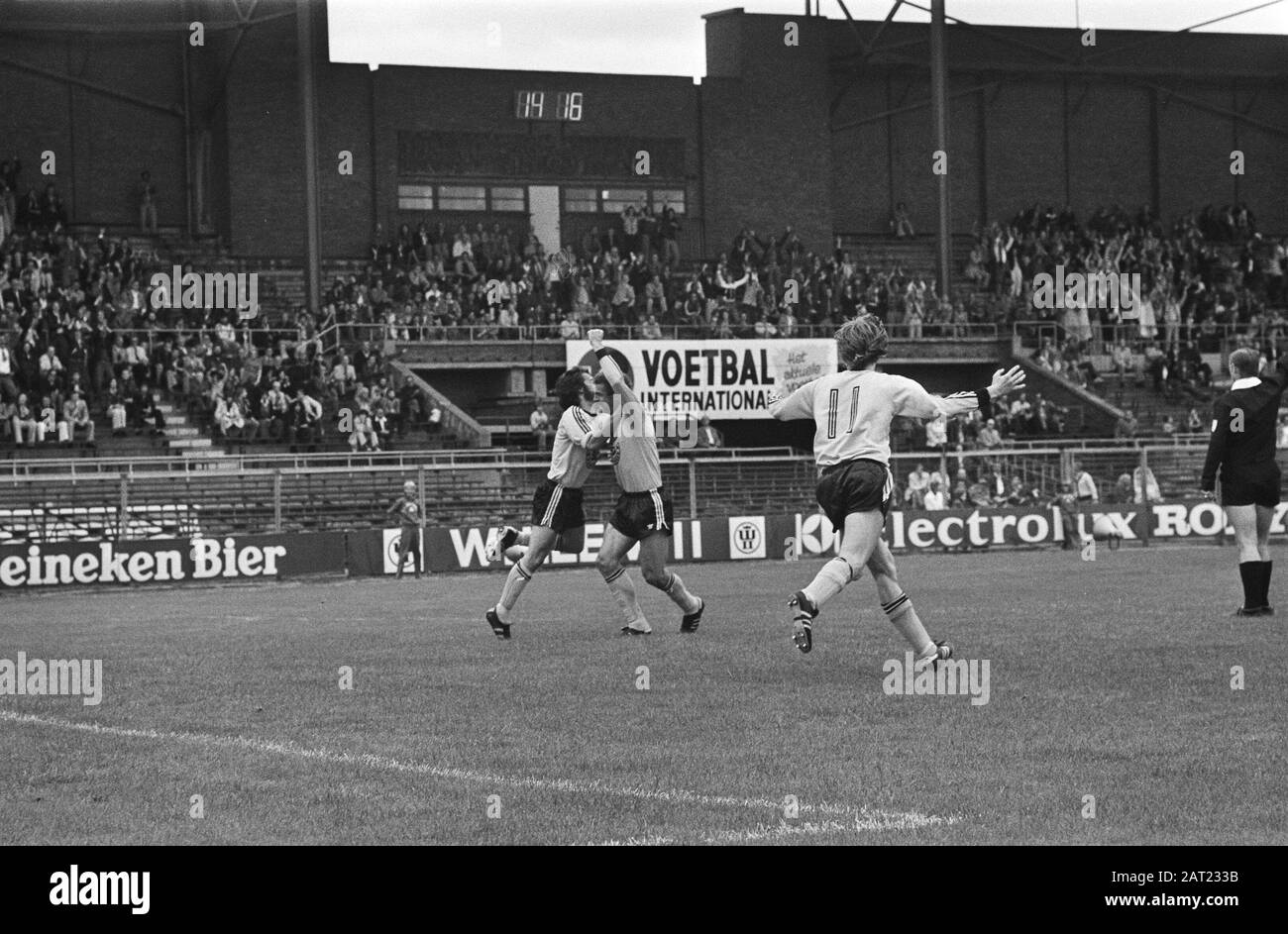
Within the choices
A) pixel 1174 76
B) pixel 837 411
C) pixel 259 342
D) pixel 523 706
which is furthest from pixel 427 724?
pixel 1174 76

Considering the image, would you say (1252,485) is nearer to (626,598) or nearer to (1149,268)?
(626,598)

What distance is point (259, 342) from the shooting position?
42406mm

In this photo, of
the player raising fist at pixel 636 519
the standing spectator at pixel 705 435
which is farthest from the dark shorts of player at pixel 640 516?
the standing spectator at pixel 705 435

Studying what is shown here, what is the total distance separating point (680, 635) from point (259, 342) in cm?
2861

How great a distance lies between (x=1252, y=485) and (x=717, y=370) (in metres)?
30.1

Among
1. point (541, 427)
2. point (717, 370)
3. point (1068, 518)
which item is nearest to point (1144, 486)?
point (1068, 518)

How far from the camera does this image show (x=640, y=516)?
15.5 m

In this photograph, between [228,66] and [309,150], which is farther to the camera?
[228,66]

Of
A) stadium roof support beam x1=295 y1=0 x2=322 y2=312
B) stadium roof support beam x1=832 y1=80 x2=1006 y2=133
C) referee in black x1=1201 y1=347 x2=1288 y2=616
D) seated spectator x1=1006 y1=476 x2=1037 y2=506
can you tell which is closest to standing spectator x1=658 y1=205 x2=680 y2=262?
stadium roof support beam x1=832 y1=80 x2=1006 y2=133

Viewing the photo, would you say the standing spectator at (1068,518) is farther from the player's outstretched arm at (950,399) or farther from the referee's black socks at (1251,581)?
the player's outstretched arm at (950,399)

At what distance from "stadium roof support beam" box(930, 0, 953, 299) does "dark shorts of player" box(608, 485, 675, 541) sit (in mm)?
38669

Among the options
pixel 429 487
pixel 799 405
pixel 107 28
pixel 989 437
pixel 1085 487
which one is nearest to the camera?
pixel 799 405

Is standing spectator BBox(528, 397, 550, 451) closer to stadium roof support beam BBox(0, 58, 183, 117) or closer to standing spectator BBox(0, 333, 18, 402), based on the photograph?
standing spectator BBox(0, 333, 18, 402)
